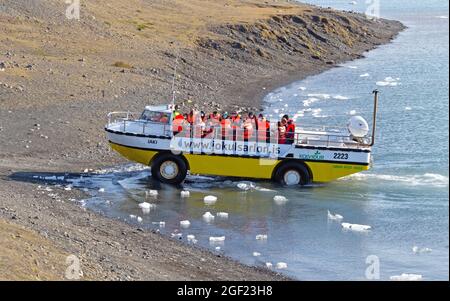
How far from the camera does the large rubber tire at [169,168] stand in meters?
25.4

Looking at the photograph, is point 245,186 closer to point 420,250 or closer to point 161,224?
point 161,224

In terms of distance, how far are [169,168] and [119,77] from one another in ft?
50.1

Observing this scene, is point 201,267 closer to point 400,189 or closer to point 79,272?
point 79,272

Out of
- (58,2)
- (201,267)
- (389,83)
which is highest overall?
(58,2)

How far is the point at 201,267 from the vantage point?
18078mm

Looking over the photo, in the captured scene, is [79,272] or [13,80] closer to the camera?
[79,272]

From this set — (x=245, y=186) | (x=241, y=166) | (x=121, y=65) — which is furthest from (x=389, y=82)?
(x=241, y=166)

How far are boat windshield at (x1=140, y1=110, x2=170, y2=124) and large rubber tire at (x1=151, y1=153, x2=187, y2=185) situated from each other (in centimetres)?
99

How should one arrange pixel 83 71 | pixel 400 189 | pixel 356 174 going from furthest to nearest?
pixel 83 71, pixel 356 174, pixel 400 189

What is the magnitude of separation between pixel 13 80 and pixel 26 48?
6629 millimetres

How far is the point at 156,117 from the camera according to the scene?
2558 centimetres

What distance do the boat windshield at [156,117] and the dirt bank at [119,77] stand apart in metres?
2.65
